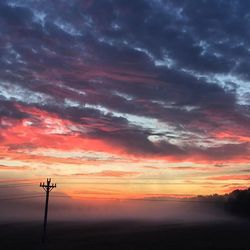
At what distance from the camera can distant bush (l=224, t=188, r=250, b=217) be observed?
139 m

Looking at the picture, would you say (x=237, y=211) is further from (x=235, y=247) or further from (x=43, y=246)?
(x=43, y=246)

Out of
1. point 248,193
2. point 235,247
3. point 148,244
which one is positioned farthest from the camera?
point 248,193

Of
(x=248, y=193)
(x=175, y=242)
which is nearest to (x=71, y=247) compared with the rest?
(x=175, y=242)

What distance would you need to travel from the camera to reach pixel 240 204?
142250 mm

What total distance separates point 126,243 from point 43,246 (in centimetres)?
1362

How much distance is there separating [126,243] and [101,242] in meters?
4.80

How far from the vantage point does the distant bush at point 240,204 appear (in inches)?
5482

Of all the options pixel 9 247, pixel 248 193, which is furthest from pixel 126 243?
pixel 248 193

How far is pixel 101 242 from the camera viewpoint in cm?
7131

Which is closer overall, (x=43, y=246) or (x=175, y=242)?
(x=43, y=246)

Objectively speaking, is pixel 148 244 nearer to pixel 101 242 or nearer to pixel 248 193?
pixel 101 242

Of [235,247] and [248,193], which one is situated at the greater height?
[248,193]

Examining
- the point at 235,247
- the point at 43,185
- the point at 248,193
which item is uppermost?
the point at 248,193

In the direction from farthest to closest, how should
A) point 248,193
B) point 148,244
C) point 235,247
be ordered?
point 248,193
point 148,244
point 235,247
